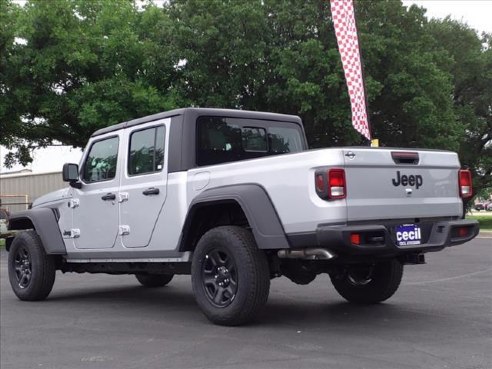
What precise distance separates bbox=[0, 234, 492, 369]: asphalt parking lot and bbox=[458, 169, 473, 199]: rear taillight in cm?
117

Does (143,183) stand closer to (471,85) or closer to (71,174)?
(71,174)

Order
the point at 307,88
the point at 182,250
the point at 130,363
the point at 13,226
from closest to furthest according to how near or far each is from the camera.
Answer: the point at 130,363, the point at 182,250, the point at 13,226, the point at 307,88

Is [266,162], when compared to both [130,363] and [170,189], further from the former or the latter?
→ [130,363]

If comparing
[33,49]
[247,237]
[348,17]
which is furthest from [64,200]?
[33,49]

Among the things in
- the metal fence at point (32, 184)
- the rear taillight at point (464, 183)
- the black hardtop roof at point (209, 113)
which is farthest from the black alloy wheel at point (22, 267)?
the metal fence at point (32, 184)

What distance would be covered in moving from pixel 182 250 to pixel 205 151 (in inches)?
40.6

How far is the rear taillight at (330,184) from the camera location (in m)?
4.80

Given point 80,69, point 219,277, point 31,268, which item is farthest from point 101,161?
point 80,69

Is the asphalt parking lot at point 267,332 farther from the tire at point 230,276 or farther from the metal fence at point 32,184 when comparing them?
the metal fence at point 32,184

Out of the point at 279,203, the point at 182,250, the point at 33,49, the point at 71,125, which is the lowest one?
the point at 182,250

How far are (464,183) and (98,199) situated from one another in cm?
398

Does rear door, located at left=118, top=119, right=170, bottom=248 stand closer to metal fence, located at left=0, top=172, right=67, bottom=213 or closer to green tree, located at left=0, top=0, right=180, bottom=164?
green tree, located at left=0, top=0, right=180, bottom=164

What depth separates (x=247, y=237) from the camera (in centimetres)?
546

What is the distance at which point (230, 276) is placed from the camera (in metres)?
5.56
